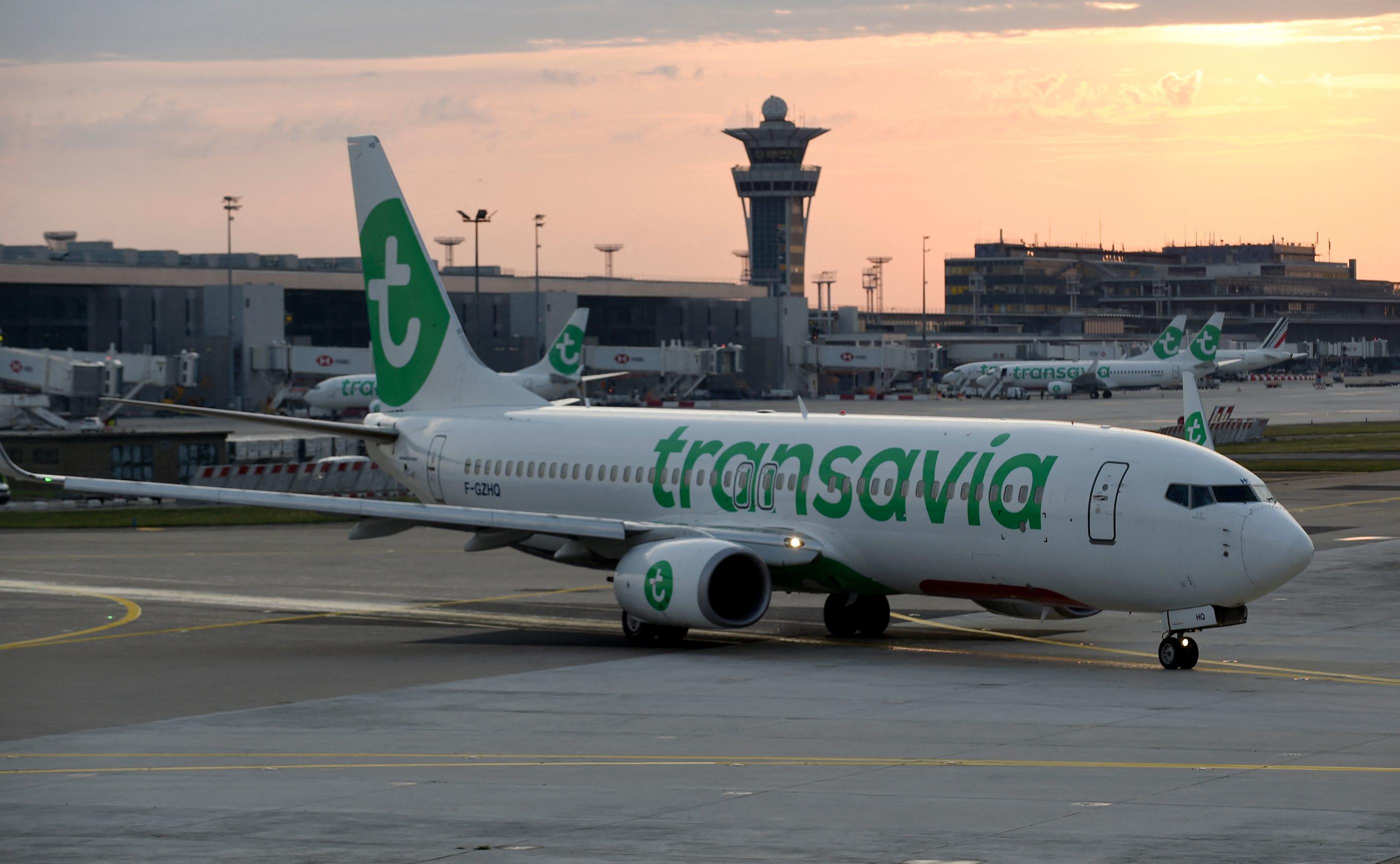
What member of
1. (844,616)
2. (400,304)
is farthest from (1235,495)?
(400,304)

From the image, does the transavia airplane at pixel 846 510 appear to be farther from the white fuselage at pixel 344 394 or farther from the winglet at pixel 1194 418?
the white fuselage at pixel 344 394

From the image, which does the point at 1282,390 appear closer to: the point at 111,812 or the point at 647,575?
the point at 647,575

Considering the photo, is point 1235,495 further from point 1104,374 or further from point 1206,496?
point 1104,374

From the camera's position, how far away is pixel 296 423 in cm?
3644

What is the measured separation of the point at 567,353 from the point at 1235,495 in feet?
292

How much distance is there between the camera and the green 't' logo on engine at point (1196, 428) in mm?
33031

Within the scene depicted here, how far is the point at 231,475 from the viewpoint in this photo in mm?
68938

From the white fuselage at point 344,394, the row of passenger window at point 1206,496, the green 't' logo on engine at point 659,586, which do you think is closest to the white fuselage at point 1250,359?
the white fuselage at point 344,394

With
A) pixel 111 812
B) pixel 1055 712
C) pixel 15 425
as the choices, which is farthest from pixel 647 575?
pixel 15 425

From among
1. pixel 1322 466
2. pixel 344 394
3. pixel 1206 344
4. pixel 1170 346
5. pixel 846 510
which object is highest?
pixel 1170 346

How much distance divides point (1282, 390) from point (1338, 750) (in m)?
179

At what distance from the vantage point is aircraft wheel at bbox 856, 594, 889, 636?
33188 millimetres

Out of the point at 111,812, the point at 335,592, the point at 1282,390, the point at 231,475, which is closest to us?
the point at 111,812

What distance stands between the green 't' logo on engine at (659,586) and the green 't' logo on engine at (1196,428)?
1025 centimetres
